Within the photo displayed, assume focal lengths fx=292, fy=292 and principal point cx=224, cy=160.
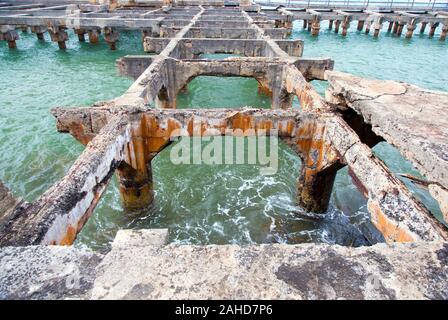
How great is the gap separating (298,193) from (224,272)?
17.0ft

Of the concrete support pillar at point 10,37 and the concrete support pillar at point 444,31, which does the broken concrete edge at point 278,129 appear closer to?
the concrete support pillar at point 10,37

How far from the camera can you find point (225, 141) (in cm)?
1070

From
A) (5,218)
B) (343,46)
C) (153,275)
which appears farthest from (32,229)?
(343,46)

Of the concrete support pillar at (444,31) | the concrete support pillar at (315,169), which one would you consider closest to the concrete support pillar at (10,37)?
the concrete support pillar at (315,169)

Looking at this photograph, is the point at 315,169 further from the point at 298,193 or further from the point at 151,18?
the point at 151,18

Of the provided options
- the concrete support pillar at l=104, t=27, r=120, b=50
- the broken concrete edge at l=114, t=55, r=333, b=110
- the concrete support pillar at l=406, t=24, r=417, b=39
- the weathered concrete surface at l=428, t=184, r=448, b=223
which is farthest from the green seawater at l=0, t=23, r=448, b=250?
the concrete support pillar at l=406, t=24, r=417, b=39

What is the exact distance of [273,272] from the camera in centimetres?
237

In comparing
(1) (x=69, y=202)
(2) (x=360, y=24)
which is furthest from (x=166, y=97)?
(2) (x=360, y=24)

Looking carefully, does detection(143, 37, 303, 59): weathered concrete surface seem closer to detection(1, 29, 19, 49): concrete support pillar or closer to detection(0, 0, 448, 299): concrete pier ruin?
detection(0, 0, 448, 299): concrete pier ruin

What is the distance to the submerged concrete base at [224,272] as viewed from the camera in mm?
2199

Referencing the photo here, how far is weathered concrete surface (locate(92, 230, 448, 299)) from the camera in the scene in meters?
2.21

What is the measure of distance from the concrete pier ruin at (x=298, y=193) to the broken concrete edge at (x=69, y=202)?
2cm

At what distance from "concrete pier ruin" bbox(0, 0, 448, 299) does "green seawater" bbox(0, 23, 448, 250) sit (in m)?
0.72
